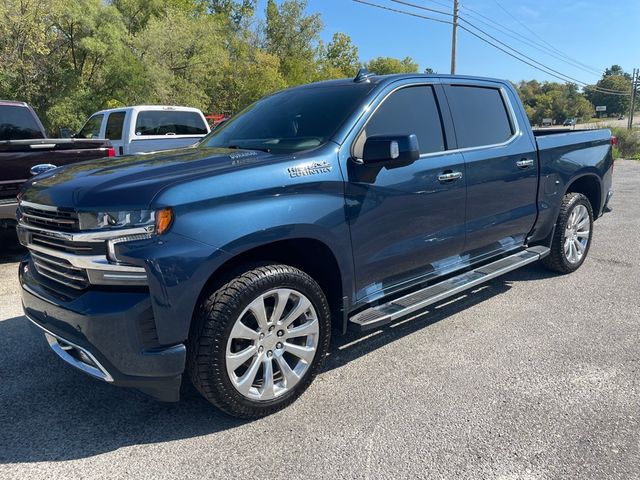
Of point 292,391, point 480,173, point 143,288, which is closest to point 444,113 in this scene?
point 480,173

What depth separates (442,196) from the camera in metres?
3.73

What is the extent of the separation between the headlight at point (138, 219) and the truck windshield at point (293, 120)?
1042mm

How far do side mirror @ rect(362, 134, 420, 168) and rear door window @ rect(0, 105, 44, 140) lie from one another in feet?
20.0

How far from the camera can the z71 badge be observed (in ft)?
9.46

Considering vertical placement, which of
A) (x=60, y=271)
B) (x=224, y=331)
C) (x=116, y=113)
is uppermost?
(x=116, y=113)

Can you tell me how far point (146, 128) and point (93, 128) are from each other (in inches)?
65.0

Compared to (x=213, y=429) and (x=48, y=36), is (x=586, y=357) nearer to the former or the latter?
(x=213, y=429)

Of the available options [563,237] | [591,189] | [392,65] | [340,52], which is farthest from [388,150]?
[392,65]

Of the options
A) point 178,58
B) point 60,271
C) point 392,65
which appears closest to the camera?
point 60,271

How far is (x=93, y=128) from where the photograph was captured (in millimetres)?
10836

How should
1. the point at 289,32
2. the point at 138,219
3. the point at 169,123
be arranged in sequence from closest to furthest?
the point at 138,219, the point at 169,123, the point at 289,32

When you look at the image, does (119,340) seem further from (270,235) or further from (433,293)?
(433,293)

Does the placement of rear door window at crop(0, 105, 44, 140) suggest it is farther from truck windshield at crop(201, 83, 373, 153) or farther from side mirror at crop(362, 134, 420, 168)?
side mirror at crop(362, 134, 420, 168)

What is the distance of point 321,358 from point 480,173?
6.64 feet
